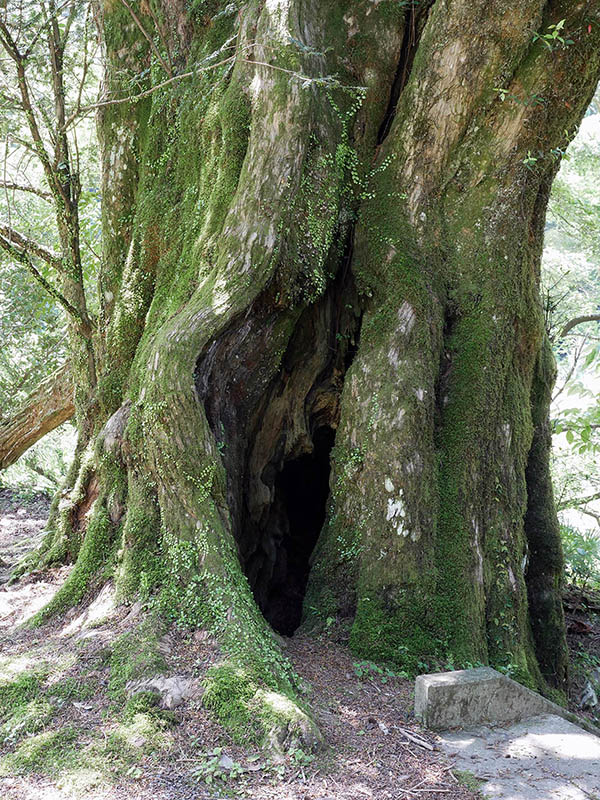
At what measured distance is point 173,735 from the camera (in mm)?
3039

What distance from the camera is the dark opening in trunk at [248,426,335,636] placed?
6129mm

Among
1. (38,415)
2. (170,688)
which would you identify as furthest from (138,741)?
(38,415)

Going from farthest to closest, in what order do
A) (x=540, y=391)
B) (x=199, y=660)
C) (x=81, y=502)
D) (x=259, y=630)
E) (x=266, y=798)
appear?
(x=540, y=391) < (x=81, y=502) < (x=259, y=630) < (x=199, y=660) < (x=266, y=798)

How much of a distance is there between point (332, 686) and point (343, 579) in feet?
3.03

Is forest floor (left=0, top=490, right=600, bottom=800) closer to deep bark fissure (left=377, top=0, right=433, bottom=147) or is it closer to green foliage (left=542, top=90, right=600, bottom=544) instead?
green foliage (left=542, top=90, right=600, bottom=544)

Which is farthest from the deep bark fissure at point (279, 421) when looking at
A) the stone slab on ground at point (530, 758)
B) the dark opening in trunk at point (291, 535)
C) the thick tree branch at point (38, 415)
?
the thick tree branch at point (38, 415)

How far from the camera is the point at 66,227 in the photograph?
21.2 ft

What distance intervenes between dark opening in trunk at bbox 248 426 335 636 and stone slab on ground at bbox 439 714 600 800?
262cm

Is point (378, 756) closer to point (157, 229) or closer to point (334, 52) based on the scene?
point (157, 229)

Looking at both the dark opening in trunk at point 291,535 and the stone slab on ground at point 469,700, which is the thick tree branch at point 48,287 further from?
the stone slab on ground at point 469,700

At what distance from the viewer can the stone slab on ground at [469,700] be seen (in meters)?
3.55

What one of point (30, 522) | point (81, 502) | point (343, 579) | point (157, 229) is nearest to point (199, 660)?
point (343, 579)

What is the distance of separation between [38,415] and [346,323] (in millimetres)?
4854

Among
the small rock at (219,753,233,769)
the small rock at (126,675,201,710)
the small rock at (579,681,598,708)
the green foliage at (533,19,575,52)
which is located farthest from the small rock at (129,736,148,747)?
the green foliage at (533,19,575,52)
